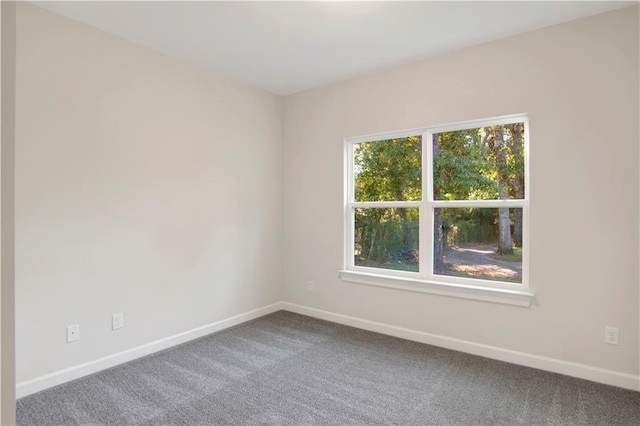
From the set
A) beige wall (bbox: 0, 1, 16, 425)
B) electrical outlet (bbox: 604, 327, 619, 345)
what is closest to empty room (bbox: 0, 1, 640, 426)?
electrical outlet (bbox: 604, 327, 619, 345)

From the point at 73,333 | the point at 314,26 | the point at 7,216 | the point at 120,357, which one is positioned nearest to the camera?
the point at 7,216

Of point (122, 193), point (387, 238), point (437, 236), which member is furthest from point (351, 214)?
point (122, 193)

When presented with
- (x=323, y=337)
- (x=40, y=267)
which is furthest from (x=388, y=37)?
(x=40, y=267)

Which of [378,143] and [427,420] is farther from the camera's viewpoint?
[378,143]

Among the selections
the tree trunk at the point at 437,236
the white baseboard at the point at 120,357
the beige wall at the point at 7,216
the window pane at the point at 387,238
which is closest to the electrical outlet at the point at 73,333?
the white baseboard at the point at 120,357

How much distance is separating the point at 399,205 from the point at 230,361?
2.04 meters

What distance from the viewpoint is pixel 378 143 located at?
3.53 m

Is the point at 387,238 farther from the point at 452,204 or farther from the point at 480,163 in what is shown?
the point at 480,163

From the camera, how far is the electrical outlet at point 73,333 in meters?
2.41

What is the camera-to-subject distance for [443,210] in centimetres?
314

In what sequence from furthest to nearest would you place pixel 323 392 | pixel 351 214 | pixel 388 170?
pixel 351 214 < pixel 388 170 < pixel 323 392

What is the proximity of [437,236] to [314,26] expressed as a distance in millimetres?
2042

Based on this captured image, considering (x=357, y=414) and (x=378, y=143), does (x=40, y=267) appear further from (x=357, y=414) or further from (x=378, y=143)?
(x=378, y=143)

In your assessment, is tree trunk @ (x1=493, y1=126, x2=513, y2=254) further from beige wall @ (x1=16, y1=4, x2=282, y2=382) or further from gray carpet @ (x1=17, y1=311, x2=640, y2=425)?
beige wall @ (x1=16, y1=4, x2=282, y2=382)
